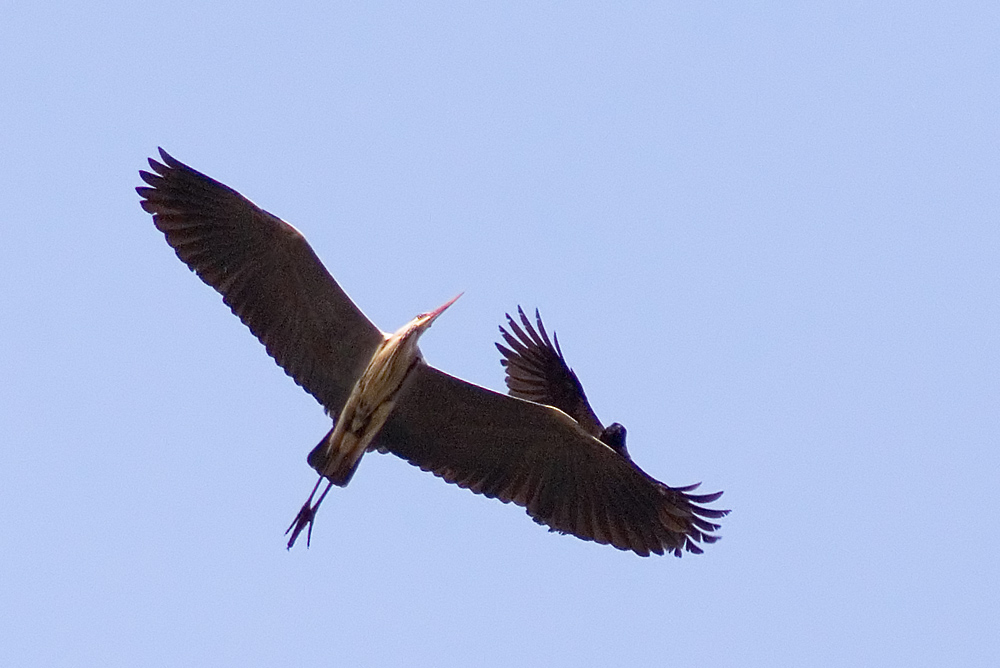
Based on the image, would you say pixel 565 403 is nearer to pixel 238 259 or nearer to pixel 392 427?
pixel 392 427

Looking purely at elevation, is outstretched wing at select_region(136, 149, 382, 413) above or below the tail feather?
above

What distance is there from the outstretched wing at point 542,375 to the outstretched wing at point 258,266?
9.44ft

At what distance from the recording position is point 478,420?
48.2 ft

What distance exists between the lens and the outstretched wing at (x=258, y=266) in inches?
563

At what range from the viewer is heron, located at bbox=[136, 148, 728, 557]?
565 inches

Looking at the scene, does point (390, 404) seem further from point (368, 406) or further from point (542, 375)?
point (542, 375)

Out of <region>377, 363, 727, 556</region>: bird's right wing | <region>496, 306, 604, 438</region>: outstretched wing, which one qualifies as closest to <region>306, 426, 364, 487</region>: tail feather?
<region>377, 363, 727, 556</region>: bird's right wing

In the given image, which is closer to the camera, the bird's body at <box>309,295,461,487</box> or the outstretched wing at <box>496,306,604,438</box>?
the bird's body at <box>309,295,461,487</box>

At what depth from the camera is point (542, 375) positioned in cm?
1717

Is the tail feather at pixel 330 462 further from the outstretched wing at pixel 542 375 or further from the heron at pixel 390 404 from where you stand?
the outstretched wing at pixel 542 375

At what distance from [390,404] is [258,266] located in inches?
65.8

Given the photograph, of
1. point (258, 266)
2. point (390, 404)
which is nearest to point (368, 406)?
point (390, 404)

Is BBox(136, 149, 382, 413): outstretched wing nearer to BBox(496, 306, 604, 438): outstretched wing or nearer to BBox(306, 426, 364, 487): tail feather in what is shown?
BBox(306, 426, 364, 487): tail feather

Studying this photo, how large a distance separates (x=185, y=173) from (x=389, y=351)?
2398 millimetres
